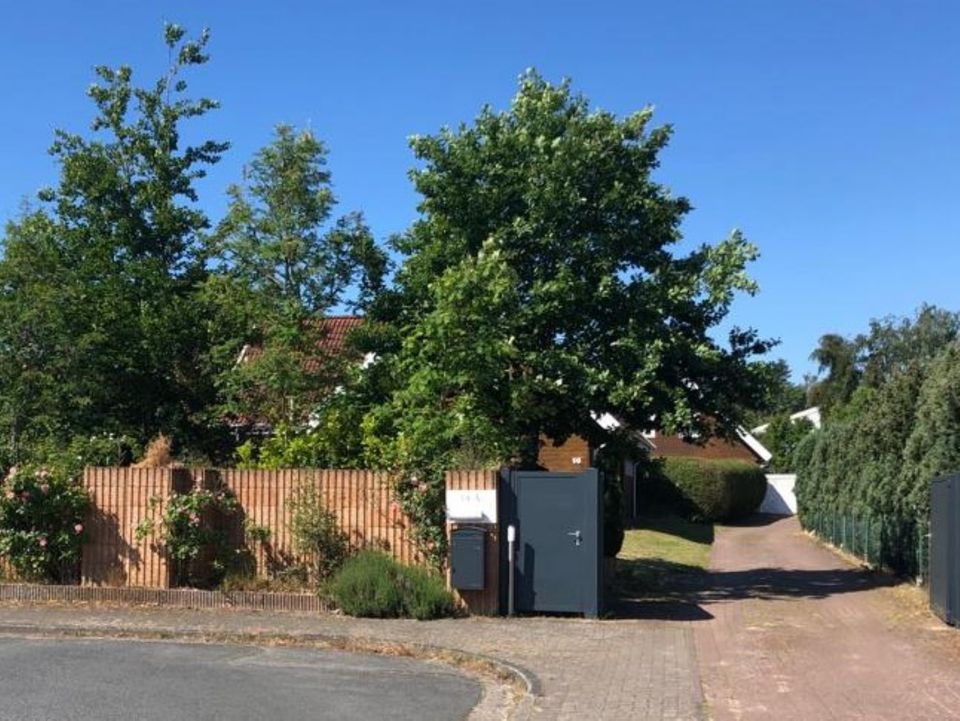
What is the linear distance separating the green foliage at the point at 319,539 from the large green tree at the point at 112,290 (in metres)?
6.61

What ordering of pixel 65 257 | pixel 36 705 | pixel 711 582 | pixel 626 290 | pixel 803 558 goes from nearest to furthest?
1. pixel 36 705
2. pixel 626 290
3. pixel 711 582
4. pixel 65 257
5. pixel 803 558

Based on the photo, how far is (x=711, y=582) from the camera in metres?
20.4

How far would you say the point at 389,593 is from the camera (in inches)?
549

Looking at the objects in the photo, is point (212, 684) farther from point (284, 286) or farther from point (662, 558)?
point (662, 558)

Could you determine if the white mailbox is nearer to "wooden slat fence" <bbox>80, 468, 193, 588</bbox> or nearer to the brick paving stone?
the brick paving stone

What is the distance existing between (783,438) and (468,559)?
199 ft

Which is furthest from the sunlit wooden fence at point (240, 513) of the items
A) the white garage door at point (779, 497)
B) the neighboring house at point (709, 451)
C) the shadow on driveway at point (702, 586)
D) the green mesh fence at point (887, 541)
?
the white garage door at point (779, 497)

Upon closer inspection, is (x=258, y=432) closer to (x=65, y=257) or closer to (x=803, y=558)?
(x=65, y=257)

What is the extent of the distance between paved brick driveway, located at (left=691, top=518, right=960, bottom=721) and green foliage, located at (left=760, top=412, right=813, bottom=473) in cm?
4989

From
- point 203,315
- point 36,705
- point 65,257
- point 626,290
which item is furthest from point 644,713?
point 65,257

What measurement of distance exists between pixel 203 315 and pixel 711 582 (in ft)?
38.6

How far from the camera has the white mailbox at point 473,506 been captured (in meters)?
14.2

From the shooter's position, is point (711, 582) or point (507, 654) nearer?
point (507, 654)

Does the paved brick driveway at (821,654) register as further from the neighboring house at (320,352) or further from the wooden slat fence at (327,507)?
the neighboring house at (320,352)
